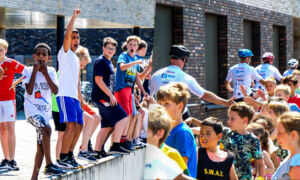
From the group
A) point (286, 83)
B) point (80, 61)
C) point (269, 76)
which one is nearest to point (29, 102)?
point (80, 61)

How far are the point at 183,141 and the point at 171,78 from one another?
13.5 inches

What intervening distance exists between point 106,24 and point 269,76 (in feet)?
4.51

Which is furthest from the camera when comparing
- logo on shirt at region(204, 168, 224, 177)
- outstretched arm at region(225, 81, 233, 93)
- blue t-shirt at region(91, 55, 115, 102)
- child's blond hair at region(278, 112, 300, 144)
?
blue t-shirt at region(91, 55, 115, 102)

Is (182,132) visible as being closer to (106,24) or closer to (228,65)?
(228,65)

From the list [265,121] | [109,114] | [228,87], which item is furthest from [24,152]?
[228,87]

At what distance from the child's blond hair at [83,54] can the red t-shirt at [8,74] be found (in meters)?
0.71

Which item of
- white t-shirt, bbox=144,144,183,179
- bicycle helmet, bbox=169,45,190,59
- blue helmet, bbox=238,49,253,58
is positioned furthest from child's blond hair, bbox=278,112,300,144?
blue helmet, bbox=238,49,253,58

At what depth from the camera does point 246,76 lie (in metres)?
2.63

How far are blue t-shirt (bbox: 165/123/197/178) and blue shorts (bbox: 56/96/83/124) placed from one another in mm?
2446

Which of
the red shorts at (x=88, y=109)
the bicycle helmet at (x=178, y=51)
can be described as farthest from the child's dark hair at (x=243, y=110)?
the red shorts at (x=88, y=109)

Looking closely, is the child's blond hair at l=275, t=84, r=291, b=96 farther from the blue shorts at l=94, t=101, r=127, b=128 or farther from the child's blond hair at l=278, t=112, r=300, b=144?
the child's blond hair at l=278, t=112, r=300, b=144

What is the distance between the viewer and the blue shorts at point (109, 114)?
14.0ft

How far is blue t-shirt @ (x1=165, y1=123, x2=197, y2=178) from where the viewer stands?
174 centimetres

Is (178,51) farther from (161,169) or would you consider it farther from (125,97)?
(125,97)
